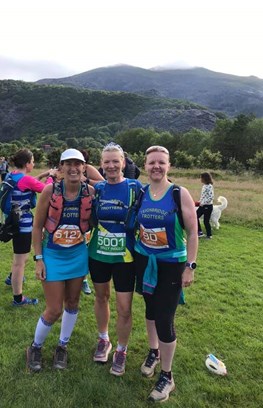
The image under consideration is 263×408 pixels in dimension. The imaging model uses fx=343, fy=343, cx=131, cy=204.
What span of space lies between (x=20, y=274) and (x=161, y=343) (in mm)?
2648

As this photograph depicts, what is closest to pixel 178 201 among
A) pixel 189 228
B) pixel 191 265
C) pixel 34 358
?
pixel 189 228

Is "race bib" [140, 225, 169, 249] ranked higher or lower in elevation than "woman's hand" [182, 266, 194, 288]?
higher

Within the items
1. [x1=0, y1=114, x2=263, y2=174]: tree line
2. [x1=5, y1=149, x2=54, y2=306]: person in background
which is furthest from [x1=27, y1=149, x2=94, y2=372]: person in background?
[x1=0, y1=114, x2=263, y2=174]: tree line

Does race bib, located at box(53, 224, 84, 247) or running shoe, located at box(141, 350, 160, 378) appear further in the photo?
running shoe, located at box(141, 350, 160, 378)

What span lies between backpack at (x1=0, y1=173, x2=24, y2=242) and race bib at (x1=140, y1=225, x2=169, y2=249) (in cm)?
230

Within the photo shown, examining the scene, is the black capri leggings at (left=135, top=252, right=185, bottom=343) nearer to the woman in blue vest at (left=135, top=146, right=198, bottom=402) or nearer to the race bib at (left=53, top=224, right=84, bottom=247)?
the woman in blue vest at (left=135, top=146, right=198, bottom=402)

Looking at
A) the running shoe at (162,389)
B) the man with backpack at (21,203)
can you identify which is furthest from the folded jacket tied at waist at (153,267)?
the man with backpack at (21,203)

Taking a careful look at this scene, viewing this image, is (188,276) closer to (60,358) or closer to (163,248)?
(163,248)

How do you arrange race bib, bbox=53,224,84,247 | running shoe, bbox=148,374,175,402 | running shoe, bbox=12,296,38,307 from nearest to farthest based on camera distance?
running shoe, bbox=148,374,175,402, race bib, bbox=53,224,84,247, running shoe, bbox=12,296,38,307

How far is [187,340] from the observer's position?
4668mm

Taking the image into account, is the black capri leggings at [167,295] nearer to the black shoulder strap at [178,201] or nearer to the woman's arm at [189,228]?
the woman's arm at [189,228]

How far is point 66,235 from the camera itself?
3.55 metres

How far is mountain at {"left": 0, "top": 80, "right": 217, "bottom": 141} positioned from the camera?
137625 mm

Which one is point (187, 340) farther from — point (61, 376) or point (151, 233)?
point (151, 233)
